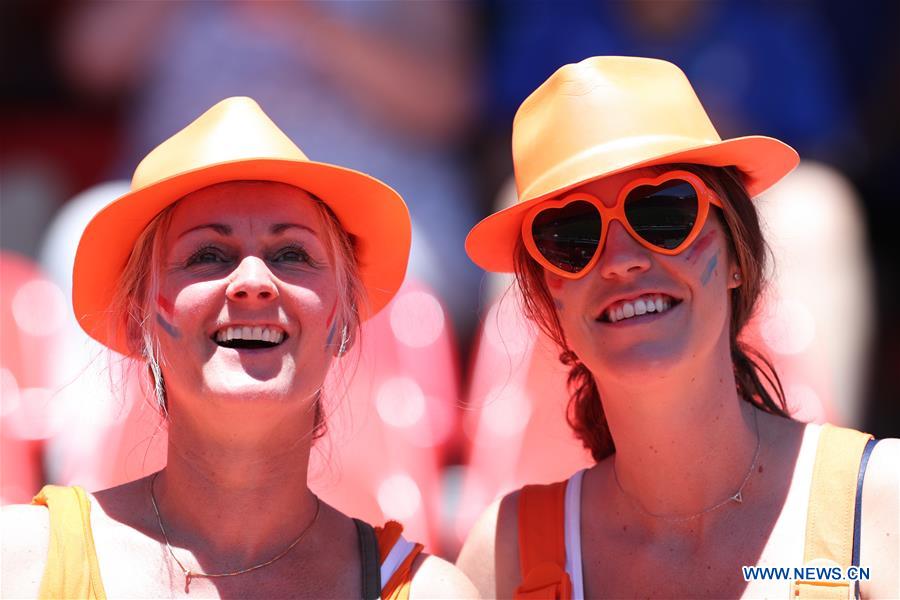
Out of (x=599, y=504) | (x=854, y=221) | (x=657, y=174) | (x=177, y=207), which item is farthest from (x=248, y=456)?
(x=854, y=221)

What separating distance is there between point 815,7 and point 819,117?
53 centimetres

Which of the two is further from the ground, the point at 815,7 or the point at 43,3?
the point at 43,3

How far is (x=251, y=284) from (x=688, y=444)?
A: 36.9 inches

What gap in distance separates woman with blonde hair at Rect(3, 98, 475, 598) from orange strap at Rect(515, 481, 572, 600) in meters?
0.19

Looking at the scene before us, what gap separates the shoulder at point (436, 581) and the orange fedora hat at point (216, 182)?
538 millimetres

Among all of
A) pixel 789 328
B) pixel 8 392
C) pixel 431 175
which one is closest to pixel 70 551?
pixel 8 392

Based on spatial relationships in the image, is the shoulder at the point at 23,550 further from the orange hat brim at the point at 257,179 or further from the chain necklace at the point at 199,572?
the orange hat brim at the point at 257,179

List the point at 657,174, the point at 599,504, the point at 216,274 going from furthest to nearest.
A: 1. the point at 599,504
2. the point at 657,174
3. the point at 216,274

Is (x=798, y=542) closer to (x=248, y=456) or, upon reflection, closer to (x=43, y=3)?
(x=248, y=456)

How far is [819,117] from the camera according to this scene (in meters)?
4.32

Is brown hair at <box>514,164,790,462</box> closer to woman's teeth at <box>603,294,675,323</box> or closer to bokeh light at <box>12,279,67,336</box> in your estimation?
woman's teeth at <box>603,294,675,323</box>

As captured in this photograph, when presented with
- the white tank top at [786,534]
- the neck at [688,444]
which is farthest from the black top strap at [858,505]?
the neck at [688,444]

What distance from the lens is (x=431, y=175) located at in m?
4.32

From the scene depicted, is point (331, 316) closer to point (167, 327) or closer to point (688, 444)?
point (167, 327)
